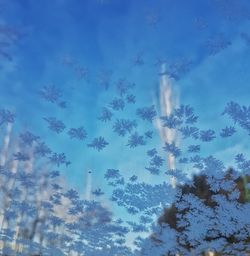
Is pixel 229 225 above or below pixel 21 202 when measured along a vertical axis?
below

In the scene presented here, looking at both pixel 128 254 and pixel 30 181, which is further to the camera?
pixel 128 254

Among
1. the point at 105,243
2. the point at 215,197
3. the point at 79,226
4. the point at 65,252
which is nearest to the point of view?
the point at 215,197

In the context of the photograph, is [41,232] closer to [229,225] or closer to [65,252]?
[65,252]

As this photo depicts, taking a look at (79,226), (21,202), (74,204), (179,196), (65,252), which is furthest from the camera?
(65,252)

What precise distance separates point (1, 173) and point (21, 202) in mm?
3337

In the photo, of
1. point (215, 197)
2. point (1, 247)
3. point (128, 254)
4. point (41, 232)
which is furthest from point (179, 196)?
point (1, 247)

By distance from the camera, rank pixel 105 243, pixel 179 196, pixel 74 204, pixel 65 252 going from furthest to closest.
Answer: pixel 65 252 < pixel 105 243 < pixel 74 204 < pixel 179 196

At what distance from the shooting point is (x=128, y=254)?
22641mm

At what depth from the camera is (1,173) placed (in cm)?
1592

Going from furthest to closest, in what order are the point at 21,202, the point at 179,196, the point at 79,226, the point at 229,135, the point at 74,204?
the point at 79,226
the point at 21,202
the point at 74,204
the point at 179,196
the point at 229,135

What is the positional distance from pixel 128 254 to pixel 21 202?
7732 mm

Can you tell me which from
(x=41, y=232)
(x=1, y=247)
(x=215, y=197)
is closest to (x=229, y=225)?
(x=215, y=197)

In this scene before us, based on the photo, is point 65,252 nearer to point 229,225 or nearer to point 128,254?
point 128,254

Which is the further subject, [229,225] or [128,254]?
[128,254]
